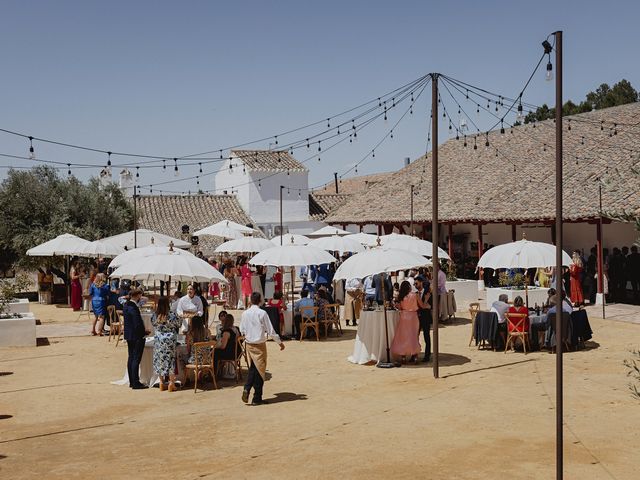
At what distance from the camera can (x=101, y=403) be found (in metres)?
11.8

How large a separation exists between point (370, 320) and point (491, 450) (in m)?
5.89

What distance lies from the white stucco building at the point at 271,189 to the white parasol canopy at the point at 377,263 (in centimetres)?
3211

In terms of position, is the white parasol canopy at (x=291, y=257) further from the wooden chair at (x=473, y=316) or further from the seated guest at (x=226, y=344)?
the seated guest at (x=226, y=344)

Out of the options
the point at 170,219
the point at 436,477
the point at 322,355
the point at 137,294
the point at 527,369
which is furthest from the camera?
the point at 170,219

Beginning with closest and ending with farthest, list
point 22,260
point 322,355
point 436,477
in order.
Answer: point 436,477 < point 322,355 < point 22,260

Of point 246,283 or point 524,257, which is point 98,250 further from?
point 524,257

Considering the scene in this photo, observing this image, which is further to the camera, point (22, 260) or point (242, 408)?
point (22, 260)

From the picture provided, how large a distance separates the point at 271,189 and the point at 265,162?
5.91 ft

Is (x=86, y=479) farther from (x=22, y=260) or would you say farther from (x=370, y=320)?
(x=22, y=260)

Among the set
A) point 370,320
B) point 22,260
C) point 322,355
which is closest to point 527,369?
point 370,320

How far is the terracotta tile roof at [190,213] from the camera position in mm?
44250

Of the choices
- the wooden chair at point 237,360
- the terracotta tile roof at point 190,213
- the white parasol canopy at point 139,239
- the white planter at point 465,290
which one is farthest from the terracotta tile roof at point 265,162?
the wooden chair at point 237,360

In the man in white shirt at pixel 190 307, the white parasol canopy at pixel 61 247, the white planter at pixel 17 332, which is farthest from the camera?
the white parasol canopy at pixel 61 247

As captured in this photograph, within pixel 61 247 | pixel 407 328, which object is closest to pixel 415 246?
pixel 407 328
